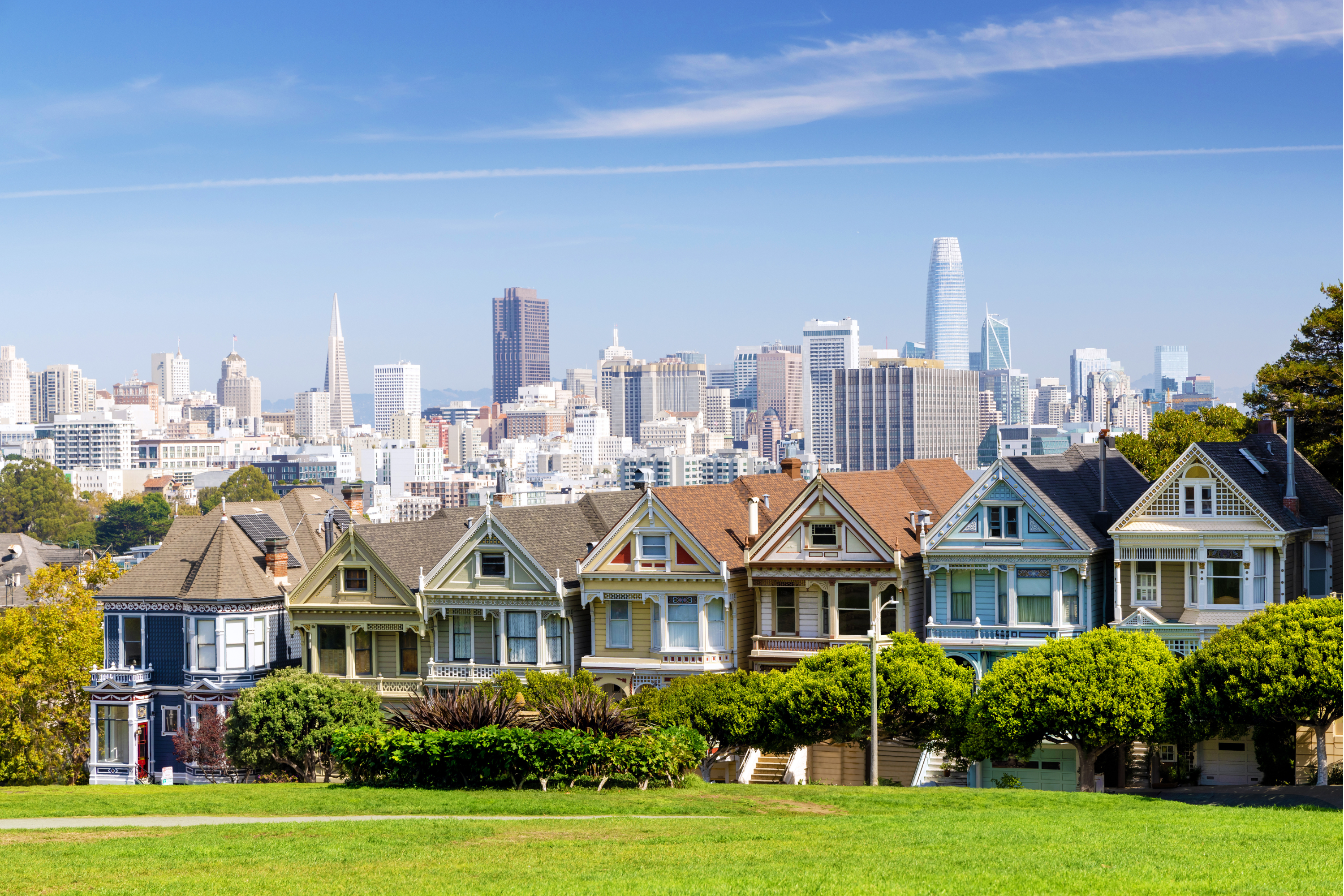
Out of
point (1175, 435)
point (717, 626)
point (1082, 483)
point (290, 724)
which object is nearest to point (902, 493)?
point (1082, 483)

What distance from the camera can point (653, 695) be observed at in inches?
1841

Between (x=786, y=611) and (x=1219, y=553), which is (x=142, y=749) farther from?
(x=1219, y=553)

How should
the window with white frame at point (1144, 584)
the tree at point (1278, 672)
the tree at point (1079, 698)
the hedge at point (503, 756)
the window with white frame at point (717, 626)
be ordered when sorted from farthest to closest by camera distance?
the window with white frame at point (717, 626), the window with white frame at point (1144, 584), the tree at point (1079, 698), the tree at point (1278, 672), the hedge at point (503, 756)

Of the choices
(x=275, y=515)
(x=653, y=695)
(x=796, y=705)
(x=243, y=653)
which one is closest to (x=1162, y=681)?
(x=796, y=705)

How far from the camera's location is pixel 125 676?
56.7m

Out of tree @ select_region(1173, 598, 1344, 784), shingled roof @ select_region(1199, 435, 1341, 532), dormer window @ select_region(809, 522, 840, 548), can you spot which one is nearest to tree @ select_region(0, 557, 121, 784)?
dormer window @ select_region(809, 522, 840, 548)

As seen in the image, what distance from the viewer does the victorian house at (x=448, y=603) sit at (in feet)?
175

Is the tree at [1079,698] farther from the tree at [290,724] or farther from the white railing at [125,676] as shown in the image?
the white railing at [125,676]

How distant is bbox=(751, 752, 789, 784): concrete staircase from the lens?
163 ft

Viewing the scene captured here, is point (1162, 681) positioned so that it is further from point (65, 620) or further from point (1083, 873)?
point (65, 620)

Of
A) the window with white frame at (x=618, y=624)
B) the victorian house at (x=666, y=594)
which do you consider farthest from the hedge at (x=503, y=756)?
the window with white frame at (x=618, y=624)

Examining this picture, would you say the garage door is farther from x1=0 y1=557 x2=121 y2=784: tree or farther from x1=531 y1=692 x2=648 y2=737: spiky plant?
x1=0 y1=557 x2=121 y2=784: tree

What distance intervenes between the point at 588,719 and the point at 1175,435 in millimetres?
32750

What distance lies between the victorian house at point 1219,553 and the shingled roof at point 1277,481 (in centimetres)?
4
